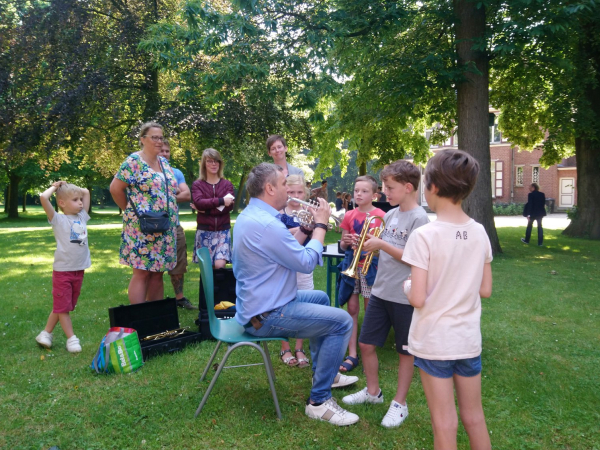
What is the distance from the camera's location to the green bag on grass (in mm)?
4148

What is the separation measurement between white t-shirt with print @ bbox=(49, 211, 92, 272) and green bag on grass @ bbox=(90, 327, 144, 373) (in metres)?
0.91

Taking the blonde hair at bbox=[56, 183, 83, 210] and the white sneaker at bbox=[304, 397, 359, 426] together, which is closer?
the white sneaker at bbox=[304, 397, 359, 426]

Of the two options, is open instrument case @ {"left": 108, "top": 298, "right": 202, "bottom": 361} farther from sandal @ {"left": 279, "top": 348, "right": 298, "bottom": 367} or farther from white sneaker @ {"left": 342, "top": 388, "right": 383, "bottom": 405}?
white sneaker @ {"left": 342, "top": 388, "right": 383, "bottom": 405}

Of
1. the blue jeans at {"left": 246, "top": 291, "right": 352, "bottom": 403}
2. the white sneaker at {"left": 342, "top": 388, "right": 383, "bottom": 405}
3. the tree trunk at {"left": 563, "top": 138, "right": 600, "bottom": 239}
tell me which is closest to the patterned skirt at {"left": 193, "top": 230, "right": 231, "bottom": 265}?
the blue jeans at {"left": 246, "top": 291, "right": 352, "bottom": 403}

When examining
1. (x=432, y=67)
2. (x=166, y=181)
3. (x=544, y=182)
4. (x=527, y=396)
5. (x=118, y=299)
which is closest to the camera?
(x=527, y=396)

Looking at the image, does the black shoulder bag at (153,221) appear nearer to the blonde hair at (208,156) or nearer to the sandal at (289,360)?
the blonde hair at (208,156)

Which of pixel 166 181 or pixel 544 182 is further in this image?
pixel 544 182

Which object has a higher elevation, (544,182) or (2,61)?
(2,61)

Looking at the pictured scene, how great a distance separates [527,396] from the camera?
12.6ft

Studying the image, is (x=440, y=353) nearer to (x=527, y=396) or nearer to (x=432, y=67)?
(x=527, y=396)

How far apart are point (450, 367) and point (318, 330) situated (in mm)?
1148

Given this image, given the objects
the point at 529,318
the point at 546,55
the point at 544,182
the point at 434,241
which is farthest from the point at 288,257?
the point at 544,182

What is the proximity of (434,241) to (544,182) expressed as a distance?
41169 mm

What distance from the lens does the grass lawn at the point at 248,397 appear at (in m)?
3.16
